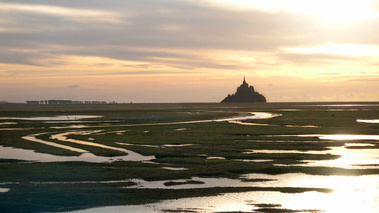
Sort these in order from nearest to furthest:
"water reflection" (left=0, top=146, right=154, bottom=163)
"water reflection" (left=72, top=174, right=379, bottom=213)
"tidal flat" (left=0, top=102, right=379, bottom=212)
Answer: "water reflection" (left=72, top=174, right=379, bottom=213), "tidal flat" (left=0, top=102, right=379, bottom=212), "water reflection" (left=0, top=146, right=154, bottom=163)

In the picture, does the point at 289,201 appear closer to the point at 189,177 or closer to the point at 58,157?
the point at 189,177

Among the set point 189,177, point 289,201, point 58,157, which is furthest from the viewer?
point 58,157

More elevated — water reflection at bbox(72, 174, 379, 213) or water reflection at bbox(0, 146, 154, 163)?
water reflection at bbox(0, 146, 154, 163)

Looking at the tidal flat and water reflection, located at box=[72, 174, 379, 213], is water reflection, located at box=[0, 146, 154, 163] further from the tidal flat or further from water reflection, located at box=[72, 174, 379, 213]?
water reflection, located at box=[72, 174, 379, 213]

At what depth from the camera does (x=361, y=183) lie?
23.4m

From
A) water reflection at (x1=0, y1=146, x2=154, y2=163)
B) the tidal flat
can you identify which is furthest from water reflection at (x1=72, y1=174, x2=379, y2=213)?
water reflection at (x1=0, y1=146, x2=154, y2=163)

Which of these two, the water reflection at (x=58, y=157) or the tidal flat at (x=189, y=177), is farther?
the water reflection at (x=58, y=157)

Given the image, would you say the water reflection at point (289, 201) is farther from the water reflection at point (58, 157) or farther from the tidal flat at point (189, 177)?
the water reflection at point (58, 157)

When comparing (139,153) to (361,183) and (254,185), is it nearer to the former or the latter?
(254,185)

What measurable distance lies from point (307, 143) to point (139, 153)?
52.2 ft

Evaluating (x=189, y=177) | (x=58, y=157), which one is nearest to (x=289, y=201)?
(x=189, y=177)

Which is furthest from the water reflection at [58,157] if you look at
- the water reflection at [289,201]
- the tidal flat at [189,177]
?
the water reflection at [289,201]

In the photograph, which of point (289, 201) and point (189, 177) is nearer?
point (289, 201)

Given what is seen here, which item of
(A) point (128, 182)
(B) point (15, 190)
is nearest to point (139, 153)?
(A) point (128, 182)
